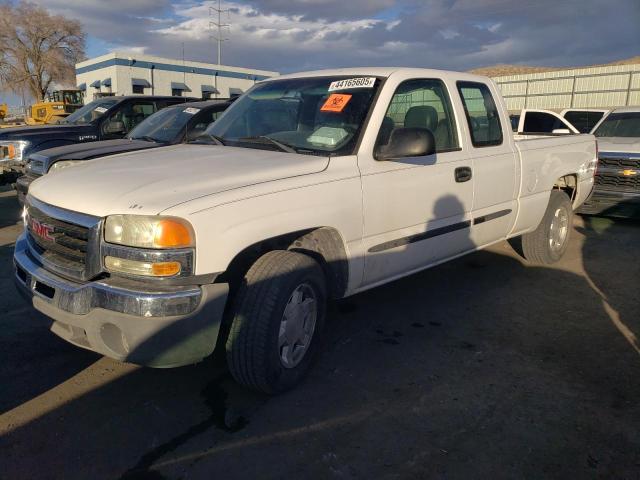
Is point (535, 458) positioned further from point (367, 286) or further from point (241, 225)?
point (241, 225)

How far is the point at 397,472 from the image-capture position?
2496 mm

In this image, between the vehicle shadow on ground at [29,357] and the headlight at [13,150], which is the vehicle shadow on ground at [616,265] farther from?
the headlight at [13,150]

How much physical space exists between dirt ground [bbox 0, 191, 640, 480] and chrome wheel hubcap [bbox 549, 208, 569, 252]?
50.7 inches

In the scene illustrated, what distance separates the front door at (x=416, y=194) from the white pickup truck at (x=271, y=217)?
0.04 ft

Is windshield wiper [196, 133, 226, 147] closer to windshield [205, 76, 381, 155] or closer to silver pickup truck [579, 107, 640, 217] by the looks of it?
windshield [205, 76, 381, 155]

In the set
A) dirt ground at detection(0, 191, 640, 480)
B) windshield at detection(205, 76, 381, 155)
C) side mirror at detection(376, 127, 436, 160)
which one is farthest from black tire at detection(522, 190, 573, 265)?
windshield at detection(205, 76, 381, 155)

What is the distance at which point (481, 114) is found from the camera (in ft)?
15.0

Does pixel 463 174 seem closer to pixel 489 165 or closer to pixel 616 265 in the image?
pixel 489 165

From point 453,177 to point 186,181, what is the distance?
83.0 inches

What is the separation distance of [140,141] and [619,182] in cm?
678

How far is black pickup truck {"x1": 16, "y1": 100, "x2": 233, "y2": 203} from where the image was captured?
635 centimetres

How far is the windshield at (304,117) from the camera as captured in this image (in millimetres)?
3533

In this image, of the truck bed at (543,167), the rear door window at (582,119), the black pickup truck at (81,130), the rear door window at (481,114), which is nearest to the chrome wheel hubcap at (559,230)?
the truck bed at (543,167)

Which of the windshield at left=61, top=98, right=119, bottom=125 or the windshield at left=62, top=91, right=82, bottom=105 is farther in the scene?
the windshield at left=62, top=91, right=82, bottom=105
